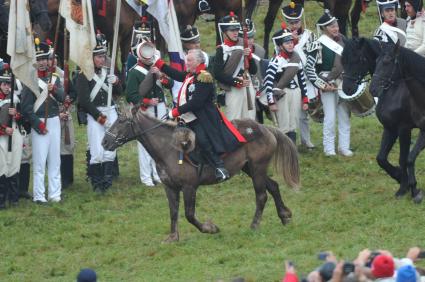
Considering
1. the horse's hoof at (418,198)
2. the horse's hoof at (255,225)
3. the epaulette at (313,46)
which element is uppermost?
the epaulette at (313,46)

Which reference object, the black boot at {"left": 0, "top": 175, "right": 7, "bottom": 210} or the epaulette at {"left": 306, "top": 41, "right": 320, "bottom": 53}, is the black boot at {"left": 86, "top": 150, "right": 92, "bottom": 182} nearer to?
the black boot at {"left": 0, "top": 175, "right": 7, "bottom": 210}

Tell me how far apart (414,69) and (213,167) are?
3.18m

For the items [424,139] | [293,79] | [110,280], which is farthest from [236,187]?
[110,280]

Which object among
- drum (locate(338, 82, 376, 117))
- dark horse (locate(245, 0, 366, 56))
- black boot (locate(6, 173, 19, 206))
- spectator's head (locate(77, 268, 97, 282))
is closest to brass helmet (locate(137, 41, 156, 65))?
black boot (locate(6, 173, 19, 206))

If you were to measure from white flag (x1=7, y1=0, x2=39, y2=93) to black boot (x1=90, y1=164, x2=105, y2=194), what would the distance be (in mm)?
2163

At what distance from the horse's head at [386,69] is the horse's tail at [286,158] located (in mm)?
1517

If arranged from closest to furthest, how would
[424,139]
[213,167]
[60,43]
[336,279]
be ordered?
[336,279] < [213,167] < [424,139] < [60,43]

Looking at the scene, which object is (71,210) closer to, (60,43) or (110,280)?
(110,280)

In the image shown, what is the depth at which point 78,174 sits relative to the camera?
23094mm

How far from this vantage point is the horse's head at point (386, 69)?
758 inches

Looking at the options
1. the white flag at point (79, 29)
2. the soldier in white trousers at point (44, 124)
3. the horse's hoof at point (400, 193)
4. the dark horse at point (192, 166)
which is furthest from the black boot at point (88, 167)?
the horse's hoof at point (400, 193)

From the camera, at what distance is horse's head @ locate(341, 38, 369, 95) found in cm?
1978

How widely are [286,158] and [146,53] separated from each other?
3496 millimetres

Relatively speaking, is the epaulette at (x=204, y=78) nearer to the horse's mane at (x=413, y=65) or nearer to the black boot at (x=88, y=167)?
the horse's mane at (x=413, y=65)
